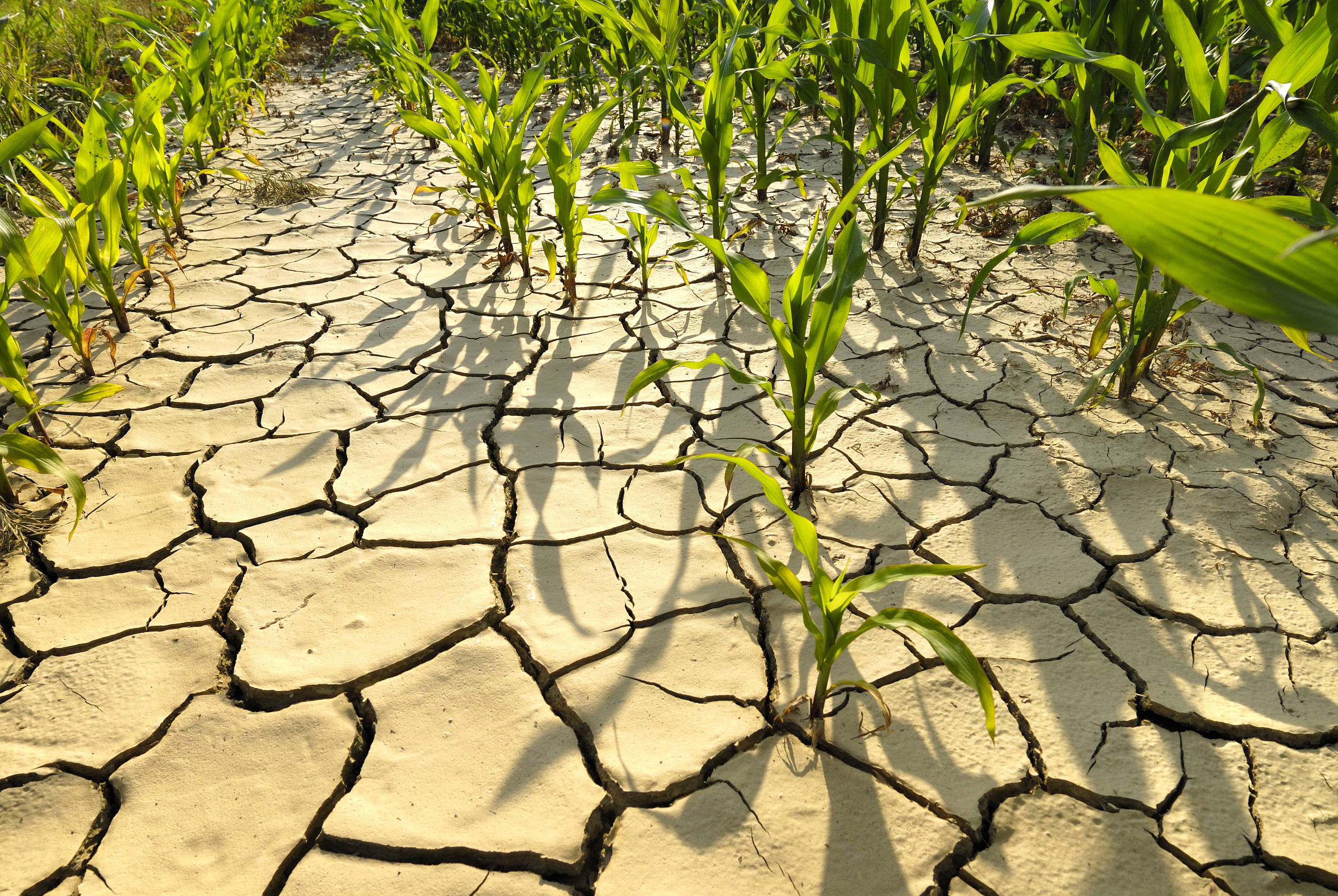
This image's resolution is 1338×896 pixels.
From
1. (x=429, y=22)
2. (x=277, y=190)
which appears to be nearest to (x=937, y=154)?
(x=429, y=22)

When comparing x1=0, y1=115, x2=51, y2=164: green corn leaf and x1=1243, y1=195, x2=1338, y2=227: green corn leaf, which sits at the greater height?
x1=0, y1=115, x2=51, y2=164: green corn leaf

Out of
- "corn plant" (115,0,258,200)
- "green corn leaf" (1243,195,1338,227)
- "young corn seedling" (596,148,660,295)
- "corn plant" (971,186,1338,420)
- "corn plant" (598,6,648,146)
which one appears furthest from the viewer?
"corn plant" (598,6,648,146)

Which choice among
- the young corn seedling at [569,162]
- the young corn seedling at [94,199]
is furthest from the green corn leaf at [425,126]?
the young corn seedling at [94,199]

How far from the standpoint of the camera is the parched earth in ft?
3.41

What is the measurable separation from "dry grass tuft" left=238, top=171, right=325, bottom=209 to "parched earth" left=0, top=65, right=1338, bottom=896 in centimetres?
140

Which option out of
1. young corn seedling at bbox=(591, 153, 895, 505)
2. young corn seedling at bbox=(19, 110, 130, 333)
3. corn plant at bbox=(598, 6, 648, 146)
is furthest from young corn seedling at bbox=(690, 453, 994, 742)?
corn plant at bbox=(598, 6, 648, 146)

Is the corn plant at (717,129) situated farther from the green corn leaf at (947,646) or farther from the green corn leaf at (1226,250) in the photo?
the green corn leaf at (1226,250)

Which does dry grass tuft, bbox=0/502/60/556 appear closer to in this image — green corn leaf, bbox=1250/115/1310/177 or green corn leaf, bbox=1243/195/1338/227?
green corn leaf, bbox=1243/195/1338/227

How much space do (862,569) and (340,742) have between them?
0.98 meters

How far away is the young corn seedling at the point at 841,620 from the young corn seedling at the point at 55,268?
1505mm

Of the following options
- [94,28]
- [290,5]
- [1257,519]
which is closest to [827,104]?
[1257,519]

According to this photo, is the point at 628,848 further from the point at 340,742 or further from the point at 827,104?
the point at 827,104

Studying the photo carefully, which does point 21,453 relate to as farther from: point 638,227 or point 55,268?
point 638,227

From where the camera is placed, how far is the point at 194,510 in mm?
1646
